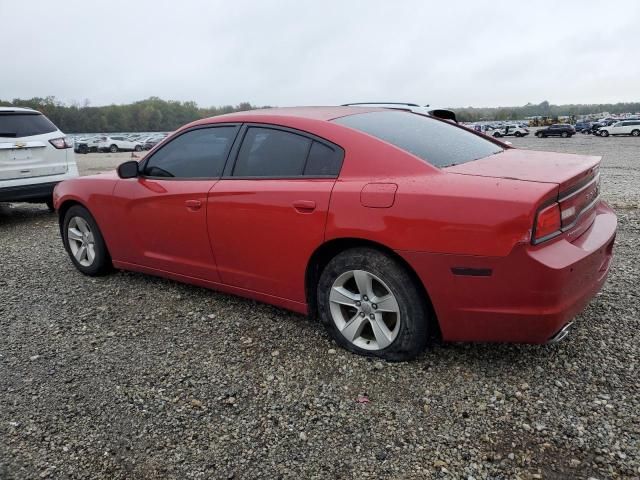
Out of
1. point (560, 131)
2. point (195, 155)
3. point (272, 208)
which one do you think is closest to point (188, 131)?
point (195, 155)

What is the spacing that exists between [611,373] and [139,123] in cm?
11129

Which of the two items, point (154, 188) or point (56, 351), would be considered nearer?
point (56, 351)

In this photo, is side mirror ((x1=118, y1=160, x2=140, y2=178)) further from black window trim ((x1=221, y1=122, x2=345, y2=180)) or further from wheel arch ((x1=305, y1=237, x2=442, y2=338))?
wheel arch ((x1=305, y1=237, x2=442, y2=338))

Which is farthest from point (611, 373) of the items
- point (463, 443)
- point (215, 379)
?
point (215, 379)

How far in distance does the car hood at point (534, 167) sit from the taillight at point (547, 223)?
0.44ft

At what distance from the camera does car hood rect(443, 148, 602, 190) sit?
266 cm

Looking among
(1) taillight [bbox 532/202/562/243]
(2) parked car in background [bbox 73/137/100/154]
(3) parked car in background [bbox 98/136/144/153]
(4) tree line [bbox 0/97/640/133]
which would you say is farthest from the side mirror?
(4) tree line [bbox 0/97/640/133]

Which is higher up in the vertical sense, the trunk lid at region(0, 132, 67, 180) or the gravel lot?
the trunk lid at region(0, 132, 67, 180)

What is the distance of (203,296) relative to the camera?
418 centimetres

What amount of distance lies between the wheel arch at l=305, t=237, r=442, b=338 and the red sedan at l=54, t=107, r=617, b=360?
0.01 metres

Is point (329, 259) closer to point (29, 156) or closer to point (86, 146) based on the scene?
point (29, 156)

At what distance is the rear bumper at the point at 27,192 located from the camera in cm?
714

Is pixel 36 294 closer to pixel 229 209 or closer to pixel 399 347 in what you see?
pixel 229 209

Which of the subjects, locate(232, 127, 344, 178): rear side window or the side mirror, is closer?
locate(232, 127, 344, 178): rear side window
